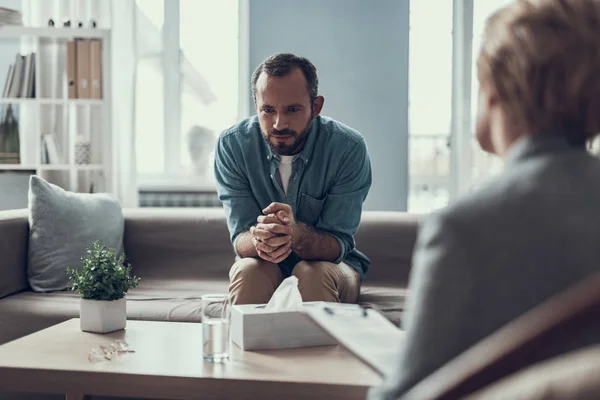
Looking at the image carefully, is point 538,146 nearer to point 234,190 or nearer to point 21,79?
point 234,190

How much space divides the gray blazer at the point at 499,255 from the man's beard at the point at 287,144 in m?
1.69

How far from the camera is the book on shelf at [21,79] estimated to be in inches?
146

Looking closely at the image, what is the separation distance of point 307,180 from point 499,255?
179 centimetres

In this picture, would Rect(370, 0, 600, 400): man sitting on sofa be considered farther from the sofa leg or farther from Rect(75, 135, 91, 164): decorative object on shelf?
Rect(75, 135, 91, 164): decorative object on shelf

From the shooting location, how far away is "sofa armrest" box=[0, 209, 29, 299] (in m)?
2.61

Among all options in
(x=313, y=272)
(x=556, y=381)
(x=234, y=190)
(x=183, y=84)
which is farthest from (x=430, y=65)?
(x=556, y=381)

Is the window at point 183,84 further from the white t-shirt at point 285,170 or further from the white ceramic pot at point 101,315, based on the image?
the white ceramic pot at point 101,315

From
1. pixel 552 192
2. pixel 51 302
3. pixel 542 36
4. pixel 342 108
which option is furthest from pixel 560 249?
pixel 342 108

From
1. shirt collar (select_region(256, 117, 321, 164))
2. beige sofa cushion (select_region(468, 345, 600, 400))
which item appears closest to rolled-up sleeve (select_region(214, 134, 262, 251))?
shirt collar (select_region(256, 117, 321, 164))

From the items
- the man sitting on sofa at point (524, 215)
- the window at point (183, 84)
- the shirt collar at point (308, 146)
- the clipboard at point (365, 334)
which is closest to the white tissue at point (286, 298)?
the clipboard at point (365, 334)

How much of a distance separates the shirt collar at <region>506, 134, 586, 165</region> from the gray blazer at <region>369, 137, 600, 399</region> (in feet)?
0.10

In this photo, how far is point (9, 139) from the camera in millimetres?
3730

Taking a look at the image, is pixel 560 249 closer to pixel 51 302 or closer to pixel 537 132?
pixel 537 132

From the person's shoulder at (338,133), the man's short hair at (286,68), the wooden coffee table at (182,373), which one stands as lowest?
the wooden coffee table at (182,373)
